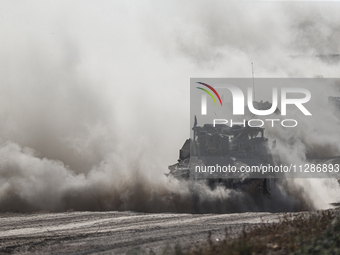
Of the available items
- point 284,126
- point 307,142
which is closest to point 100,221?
point 284,126

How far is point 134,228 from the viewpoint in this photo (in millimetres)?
23406

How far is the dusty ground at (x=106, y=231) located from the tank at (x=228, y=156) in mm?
5919

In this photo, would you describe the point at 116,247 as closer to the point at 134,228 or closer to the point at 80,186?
the point at 134,228

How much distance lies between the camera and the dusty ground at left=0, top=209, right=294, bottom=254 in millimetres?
18312

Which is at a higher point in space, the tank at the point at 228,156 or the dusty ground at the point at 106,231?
the tank at the point at 228,156

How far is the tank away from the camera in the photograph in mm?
33688

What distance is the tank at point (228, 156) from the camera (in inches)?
1326

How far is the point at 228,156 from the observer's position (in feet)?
126

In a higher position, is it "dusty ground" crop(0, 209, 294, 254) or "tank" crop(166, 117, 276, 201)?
"tank" crop(166, 117, 276, 201)

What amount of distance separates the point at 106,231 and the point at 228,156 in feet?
60.0

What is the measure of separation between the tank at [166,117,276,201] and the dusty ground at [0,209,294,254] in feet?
19.4

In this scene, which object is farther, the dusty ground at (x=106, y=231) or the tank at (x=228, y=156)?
the tank at (x=228, y=156)

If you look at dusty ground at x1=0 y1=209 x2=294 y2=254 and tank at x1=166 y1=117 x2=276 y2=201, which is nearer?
dusty ground at x1=0 y1=209 x2=294 y2=254

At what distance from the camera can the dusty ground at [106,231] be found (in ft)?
60.1
